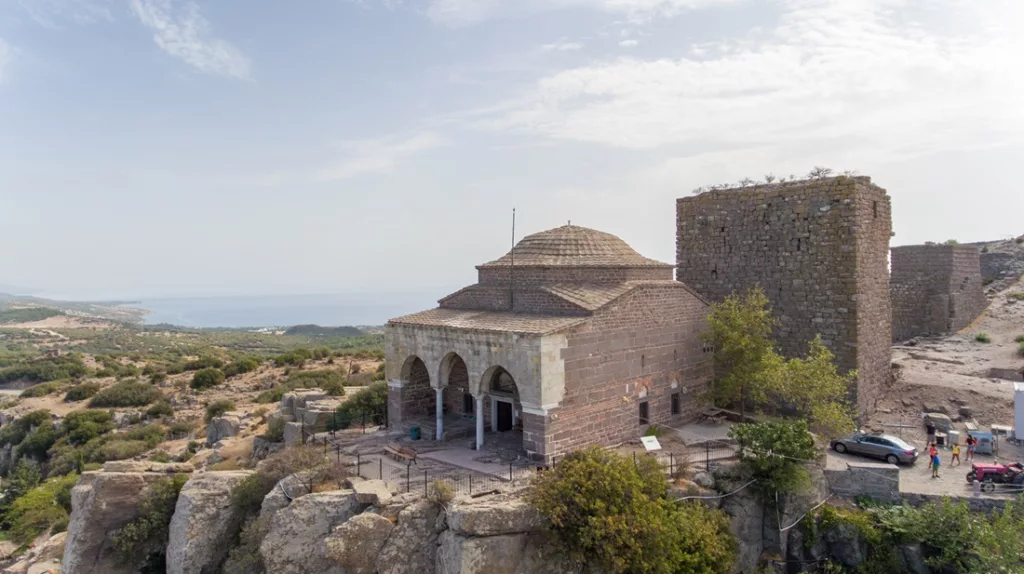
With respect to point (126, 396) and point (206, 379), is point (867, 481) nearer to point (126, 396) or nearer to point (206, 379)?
point (206, 379)

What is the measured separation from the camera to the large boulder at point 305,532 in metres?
13.7

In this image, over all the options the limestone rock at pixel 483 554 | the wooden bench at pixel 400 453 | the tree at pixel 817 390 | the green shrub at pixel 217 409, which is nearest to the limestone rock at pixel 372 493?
the wooden bench at pixel 400 453

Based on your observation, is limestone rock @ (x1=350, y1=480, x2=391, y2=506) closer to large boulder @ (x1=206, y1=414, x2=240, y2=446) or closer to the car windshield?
the car windshield

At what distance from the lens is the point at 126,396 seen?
3694 centimetres

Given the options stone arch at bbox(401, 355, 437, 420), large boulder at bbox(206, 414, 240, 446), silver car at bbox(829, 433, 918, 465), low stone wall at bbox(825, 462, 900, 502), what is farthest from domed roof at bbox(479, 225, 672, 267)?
large boulder at bbox(206, 414, 240, 446)

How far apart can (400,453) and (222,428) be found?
13761 millimetres

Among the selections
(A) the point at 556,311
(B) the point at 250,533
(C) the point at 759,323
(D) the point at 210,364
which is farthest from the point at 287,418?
(D) the point at 210,364

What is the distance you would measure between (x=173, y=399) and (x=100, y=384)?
814 cm

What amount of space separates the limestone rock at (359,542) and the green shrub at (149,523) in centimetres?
697

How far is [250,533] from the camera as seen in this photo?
14.9m

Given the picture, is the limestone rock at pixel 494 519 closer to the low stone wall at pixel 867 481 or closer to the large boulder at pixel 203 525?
the large boulder at pixel 203 525

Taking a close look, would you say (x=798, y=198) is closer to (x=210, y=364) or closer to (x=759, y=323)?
(x=759, y=323)

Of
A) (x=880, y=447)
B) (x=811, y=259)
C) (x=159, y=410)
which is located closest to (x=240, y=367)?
(x=159, y=410)

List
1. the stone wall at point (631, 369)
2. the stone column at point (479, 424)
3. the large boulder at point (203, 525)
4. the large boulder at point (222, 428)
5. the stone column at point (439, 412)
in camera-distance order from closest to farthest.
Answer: the large boulder at point (203, 525) → the stone wall at point (631, 369) → the stone column at point (479, 424) → the stone column at point (439, 412) → the large boulder at point (222, 428)
